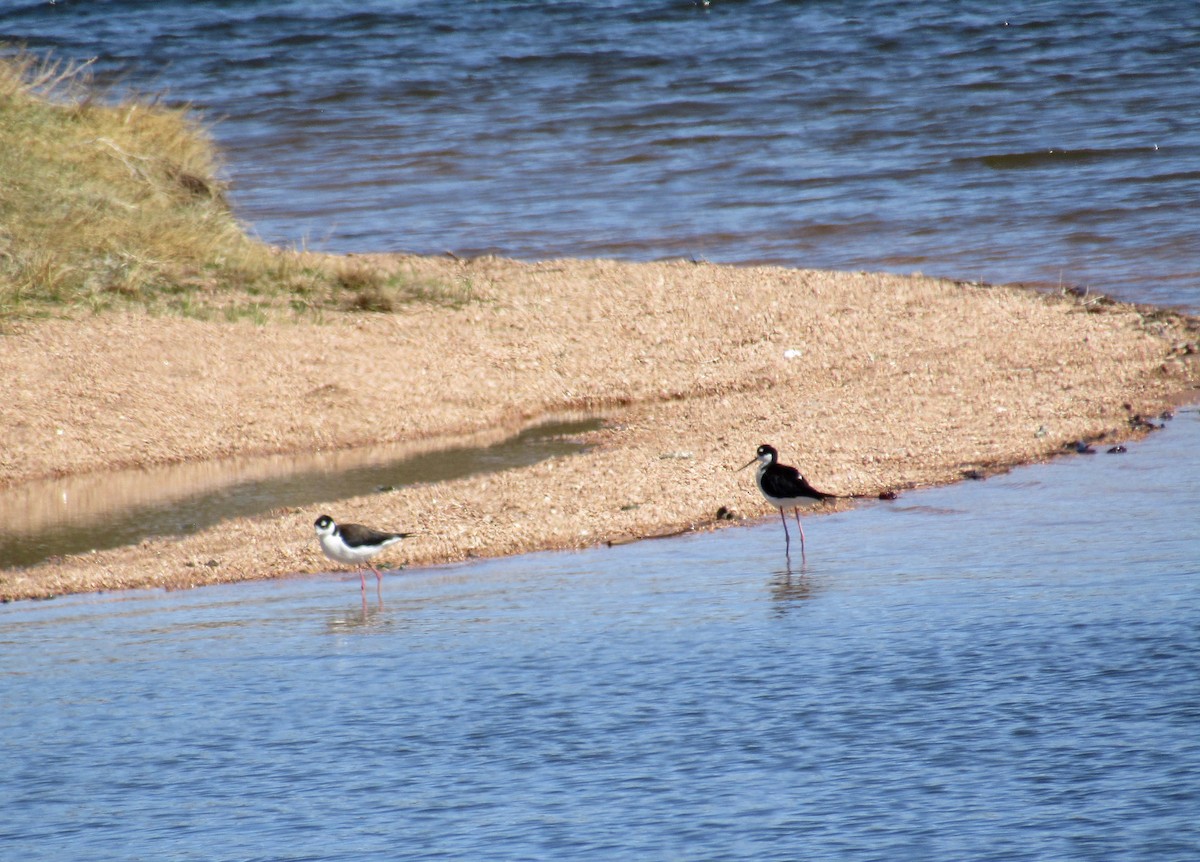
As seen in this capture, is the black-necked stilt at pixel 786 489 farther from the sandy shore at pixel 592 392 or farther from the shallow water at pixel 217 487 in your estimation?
the shallow water at pixel 217 487

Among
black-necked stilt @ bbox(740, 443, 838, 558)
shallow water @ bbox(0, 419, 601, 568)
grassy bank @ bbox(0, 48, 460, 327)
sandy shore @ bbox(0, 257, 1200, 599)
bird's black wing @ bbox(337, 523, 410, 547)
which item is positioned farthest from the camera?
grassy bank @ bbox(0, 48, 460, 327)

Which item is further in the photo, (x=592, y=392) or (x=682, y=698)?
(x=592, y=392)

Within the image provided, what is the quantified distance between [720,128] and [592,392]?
71.0 ft

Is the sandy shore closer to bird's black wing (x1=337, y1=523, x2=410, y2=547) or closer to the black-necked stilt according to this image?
bird's black wing (x1=337, y1=523, x2=410, y2=547)

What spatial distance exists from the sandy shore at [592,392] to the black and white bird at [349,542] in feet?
2.23

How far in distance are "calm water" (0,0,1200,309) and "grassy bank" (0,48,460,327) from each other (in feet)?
9.89

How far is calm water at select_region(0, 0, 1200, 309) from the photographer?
2731 cm

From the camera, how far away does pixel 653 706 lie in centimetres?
847

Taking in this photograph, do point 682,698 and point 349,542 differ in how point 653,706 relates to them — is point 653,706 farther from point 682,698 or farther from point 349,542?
point 349,542

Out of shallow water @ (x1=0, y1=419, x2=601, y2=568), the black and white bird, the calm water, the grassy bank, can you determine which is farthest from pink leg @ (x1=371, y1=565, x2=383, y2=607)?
the calm water

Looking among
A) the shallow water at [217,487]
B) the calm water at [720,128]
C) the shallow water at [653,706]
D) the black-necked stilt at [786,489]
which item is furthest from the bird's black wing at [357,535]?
the calm water at [720,128]

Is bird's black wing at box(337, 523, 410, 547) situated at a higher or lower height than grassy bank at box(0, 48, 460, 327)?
lower

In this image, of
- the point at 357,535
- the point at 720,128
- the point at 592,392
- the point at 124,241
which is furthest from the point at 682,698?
the point at 720,128

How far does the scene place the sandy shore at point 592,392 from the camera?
13086 mm
